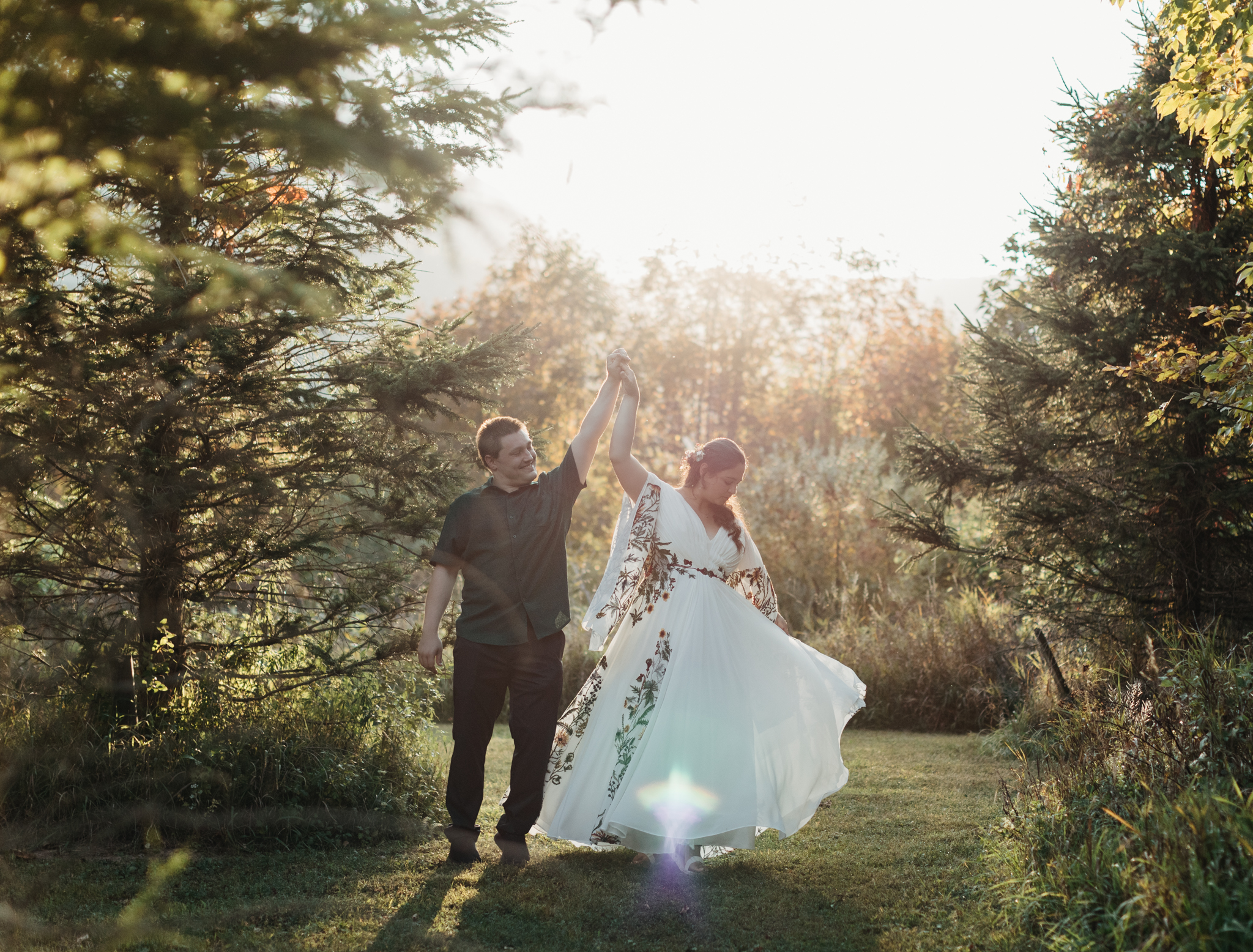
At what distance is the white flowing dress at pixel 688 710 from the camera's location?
411 centimetres

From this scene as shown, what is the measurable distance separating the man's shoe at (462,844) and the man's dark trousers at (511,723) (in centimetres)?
3

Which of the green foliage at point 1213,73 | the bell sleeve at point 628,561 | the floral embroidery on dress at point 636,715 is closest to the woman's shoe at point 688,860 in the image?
the floral embroidery on dress at point 636,715

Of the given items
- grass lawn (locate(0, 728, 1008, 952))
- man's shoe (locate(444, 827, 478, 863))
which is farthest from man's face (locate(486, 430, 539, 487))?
grass lawn (locate(0, 728, 1008, 952))

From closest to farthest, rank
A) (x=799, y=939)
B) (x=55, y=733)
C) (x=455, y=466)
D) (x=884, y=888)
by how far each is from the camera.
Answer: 1. (x=799, y=939)
2. (x=884, y=888)
3. (x=55, y=733)
4. (x=455, y=466)

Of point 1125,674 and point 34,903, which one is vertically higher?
point 1125,674

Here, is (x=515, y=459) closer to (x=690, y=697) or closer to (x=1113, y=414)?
(x=690, y=697)

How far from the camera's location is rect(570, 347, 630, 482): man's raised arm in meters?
4.51

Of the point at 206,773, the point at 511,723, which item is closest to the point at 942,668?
the point at 511,723

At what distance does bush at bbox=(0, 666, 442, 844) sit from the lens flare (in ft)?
5.58

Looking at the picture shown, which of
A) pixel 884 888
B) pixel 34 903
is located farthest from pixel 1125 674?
pixel 34 903

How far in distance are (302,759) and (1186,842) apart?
13.2ft

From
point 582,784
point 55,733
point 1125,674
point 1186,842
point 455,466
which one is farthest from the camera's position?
point 1125,674

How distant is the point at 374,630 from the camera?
546cm

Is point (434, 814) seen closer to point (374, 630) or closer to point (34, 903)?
point (374, 630)
